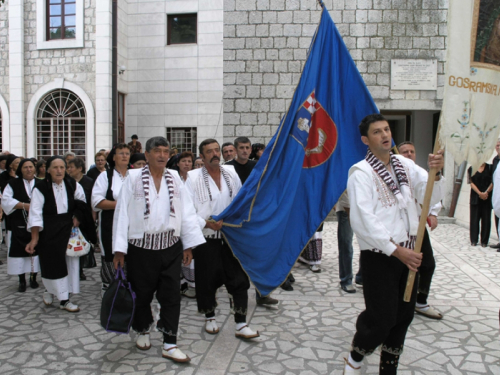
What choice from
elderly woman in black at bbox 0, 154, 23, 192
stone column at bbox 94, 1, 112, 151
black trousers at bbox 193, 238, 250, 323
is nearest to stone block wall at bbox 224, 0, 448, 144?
elderly woman in black at bbox 0, 154, 23, 192

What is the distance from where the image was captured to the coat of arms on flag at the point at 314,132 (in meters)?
4.48

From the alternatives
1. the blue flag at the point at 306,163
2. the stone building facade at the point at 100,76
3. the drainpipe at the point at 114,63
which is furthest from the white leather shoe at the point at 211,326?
the drainpipe at the point at 114,63

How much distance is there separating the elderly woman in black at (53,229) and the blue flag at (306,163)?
7.25 ft

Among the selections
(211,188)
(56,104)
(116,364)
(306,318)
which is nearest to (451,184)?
(306,318)

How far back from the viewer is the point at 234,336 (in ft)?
14.1

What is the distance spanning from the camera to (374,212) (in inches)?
118

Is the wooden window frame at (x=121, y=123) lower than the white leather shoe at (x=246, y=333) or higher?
higher

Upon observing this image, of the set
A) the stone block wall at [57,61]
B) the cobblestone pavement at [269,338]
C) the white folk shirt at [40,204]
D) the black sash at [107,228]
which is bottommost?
the cobblestone pavement at [269,338]

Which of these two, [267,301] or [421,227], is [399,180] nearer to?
[421,227]

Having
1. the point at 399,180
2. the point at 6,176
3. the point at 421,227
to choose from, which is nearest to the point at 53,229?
the point at 6,176

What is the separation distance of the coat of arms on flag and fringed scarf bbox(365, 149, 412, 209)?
4.40 feet

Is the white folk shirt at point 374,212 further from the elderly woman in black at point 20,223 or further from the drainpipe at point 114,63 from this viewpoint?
the drainpipe at point 114,63

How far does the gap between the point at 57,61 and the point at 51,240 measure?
44.2 ft

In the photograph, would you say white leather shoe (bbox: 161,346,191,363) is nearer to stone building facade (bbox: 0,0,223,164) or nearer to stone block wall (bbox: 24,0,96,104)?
stone building facade (bbox: 0,0,223,164)
